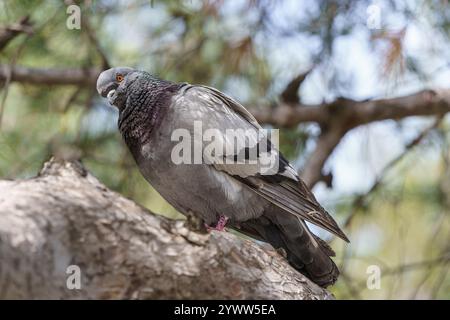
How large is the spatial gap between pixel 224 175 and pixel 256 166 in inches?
8.3

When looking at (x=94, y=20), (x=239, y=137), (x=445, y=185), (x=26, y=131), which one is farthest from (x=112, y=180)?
(x=445, y=185)

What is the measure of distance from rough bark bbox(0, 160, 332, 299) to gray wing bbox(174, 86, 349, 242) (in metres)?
0.91

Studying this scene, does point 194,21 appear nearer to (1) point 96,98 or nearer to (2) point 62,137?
(1) point 96,98

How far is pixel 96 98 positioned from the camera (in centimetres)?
587

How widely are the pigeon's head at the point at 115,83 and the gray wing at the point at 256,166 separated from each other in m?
0.47

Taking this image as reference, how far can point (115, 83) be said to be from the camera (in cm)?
456

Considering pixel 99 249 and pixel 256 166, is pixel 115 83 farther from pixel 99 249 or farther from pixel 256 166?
pixel 99 249

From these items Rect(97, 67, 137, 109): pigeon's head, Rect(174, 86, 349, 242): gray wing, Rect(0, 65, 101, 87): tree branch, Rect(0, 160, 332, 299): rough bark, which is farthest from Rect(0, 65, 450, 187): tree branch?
Rect(0, 160, 332, 299): rough bark

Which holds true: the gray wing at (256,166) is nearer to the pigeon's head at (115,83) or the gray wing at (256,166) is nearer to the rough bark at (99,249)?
the pigeon's head at (115,83)

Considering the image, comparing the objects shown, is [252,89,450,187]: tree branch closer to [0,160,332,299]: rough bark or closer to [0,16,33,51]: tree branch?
[0,16,33,51]: tree branch

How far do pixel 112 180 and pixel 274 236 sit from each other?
200cm

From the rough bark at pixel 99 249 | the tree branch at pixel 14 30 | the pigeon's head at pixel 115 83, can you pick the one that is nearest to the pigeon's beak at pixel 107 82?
the pigeon's head at pixel 115 83

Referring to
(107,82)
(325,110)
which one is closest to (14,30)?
(107,82)

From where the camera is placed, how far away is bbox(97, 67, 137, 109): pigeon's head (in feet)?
14.7
